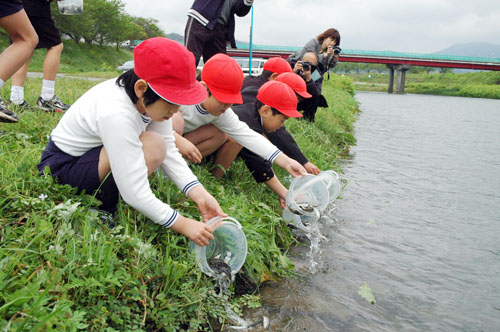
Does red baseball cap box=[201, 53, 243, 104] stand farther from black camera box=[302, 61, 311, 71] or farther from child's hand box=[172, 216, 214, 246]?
black camera box=[302, 61, 311, 71]

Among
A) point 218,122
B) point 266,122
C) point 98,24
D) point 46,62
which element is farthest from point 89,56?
point 218,122

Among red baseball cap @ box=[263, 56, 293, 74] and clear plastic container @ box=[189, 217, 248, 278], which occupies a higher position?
red baseball cap @ box=[263, 56, 293, 74]

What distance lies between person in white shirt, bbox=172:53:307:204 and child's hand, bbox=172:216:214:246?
738mm

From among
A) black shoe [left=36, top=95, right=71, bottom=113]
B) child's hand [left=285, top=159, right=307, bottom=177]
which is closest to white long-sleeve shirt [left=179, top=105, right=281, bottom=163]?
child's hand [left=285, top=159, right=307, bottom=177]

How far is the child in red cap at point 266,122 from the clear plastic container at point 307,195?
237 mm

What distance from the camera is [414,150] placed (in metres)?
7.94

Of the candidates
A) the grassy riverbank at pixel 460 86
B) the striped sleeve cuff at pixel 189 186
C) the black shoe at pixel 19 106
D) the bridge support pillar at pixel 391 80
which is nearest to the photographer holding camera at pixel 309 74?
the black shoe at pixel 19 106

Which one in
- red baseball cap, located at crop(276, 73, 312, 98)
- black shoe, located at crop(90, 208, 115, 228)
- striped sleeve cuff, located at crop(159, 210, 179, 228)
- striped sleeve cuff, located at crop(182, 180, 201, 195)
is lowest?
black shoe, located at crop(90, 208, 115, 228)

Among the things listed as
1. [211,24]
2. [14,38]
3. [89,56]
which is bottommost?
[14,38]

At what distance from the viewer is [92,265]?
5.40 ft

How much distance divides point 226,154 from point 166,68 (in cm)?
150

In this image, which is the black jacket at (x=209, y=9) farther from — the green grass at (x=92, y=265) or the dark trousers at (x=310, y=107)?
the green grass at (x=92, y=265)

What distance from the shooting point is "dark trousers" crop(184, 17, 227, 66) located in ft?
13.1

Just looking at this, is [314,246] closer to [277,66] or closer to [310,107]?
[277,66]
